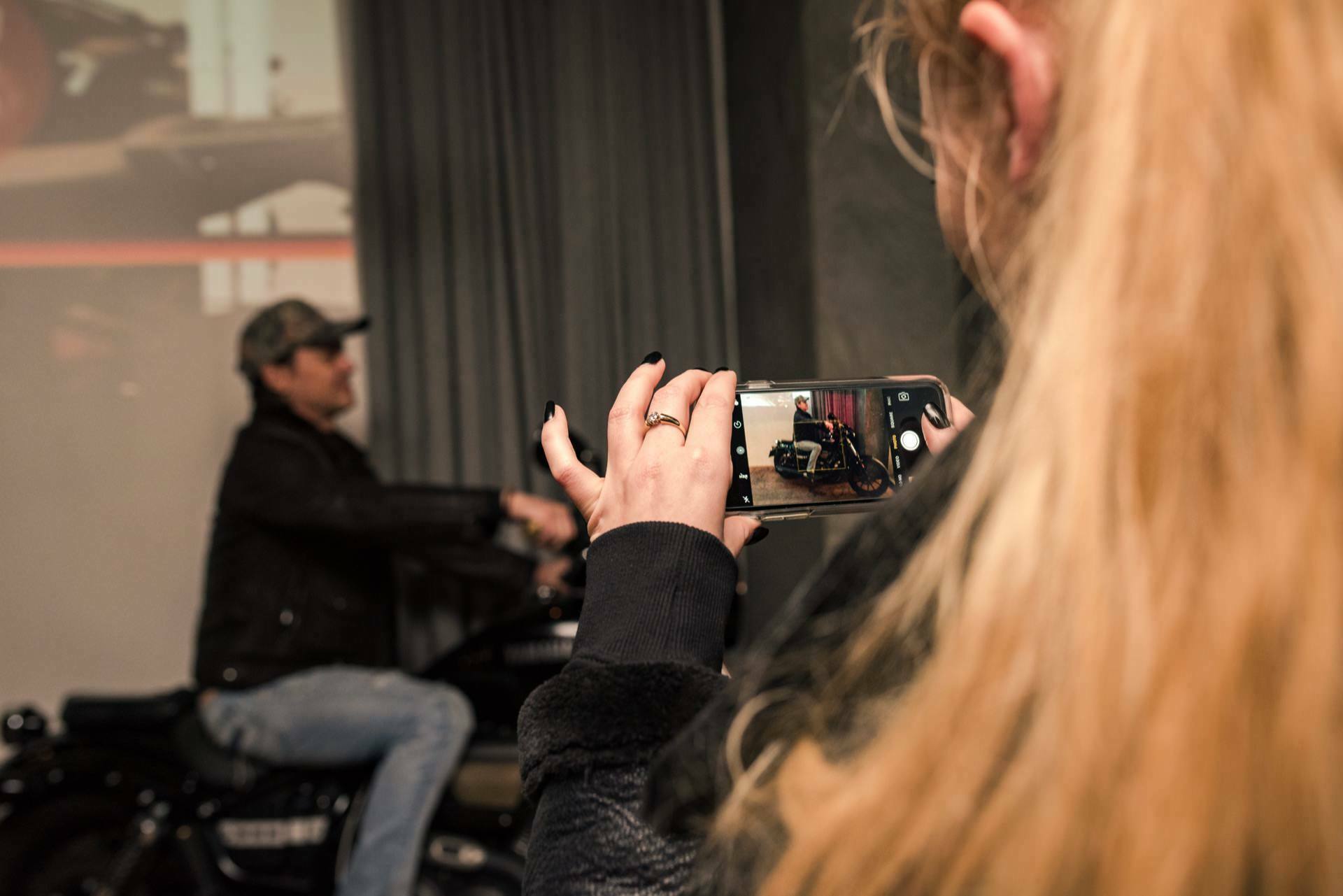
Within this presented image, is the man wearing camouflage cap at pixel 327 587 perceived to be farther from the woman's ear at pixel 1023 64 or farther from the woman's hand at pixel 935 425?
the woman's ear at pixel 1023 64

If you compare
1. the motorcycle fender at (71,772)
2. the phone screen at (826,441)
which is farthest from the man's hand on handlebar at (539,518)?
the phone screen at (826,441)

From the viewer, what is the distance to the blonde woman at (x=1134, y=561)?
0.25 metres

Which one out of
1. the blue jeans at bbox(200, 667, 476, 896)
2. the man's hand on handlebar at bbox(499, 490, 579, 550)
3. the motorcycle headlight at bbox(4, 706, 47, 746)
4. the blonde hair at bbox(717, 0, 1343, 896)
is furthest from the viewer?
the man's hand on handlebar at bbox(499, 490, 579, 550)

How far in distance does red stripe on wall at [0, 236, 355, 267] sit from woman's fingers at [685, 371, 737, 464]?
7.32 ft

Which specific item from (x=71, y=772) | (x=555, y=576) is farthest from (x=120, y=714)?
(x=555, y=576)

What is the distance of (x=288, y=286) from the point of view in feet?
8.54

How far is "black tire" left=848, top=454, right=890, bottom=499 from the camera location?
71 cm

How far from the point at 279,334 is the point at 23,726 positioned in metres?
0.86

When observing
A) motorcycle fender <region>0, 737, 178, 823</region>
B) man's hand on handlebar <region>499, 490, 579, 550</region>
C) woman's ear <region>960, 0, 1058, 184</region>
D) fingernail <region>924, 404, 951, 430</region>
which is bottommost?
motorcycle fender <region>0, 737, 178, 823</region>

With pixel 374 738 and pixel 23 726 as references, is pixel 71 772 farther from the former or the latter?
pixel 374 738

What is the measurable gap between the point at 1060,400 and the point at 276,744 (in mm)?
1751

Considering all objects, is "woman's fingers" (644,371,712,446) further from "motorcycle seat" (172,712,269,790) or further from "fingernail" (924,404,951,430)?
"motorcycle seat" (172,712,269,790)

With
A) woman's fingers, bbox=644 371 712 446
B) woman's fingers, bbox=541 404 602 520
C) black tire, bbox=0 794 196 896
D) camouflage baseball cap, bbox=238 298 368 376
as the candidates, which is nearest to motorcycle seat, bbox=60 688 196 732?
black tire, bbox=0 794 196 896

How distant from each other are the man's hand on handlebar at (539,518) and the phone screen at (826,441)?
1248 millimetres
